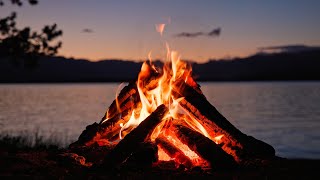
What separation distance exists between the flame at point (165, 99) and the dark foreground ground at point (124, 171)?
32.1 inches

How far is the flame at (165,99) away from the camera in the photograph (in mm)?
8969

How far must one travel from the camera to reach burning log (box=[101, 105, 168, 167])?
797 cm

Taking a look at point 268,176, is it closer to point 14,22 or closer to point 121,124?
point 121,124

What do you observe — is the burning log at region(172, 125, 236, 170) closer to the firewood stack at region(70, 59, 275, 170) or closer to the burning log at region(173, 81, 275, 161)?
the firewood stack at region(70, 59, 275, 170)

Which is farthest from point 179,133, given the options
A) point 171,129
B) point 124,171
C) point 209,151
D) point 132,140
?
point 124,171

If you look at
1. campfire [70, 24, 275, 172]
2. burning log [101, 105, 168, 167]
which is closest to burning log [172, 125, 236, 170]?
campfire [70, 24, 275, 172]

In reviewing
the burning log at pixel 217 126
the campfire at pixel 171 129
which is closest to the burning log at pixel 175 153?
the campfire at pixel 171 129

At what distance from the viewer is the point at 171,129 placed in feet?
28.8

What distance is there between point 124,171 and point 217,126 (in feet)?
6.28

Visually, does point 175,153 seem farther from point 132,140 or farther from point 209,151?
point 132,140

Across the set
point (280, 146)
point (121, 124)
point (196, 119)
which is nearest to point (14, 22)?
point (121, 124)

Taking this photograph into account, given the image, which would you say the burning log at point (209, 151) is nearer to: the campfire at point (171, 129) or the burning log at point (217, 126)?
the campfire at point (171, 129)

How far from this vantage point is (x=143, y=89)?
923 cm

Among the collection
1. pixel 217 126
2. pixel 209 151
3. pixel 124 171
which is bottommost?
pixel 124 171
